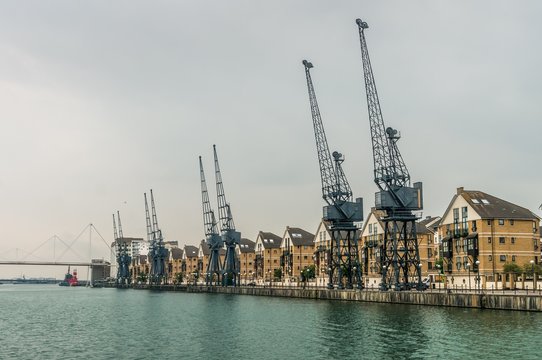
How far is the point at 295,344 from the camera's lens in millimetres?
54125

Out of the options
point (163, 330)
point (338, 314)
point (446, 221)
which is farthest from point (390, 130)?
point (163, 330)

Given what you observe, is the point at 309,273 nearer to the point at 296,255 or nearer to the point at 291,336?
the point at 296,255

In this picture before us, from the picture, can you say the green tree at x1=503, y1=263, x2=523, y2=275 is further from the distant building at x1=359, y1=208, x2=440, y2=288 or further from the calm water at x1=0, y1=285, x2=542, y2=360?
the distant building at x1=359, y1=208, x2=440, y2=288

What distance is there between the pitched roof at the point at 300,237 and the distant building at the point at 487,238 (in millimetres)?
76404

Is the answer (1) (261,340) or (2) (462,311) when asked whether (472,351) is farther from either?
(2) (462,311)

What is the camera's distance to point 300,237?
186 m

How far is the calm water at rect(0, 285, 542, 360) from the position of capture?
160 feet

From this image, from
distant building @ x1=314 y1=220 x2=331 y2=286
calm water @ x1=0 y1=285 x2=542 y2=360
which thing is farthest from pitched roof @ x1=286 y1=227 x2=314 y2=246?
calm water @ x1=0 y1=285 x2=542 y2=360

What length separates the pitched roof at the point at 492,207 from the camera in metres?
104

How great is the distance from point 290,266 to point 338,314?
340 feet

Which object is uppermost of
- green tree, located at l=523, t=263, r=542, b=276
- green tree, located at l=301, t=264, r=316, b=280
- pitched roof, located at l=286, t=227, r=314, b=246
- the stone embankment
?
pitched roof, located at l=286, t=227, r=314, b=246

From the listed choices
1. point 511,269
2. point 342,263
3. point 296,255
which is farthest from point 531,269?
point 296,255

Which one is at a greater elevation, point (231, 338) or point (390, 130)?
point (390, 130)

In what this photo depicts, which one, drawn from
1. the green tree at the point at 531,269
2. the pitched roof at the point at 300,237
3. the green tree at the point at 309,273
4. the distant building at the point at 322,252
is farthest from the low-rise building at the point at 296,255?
the green tree at the point at 531,269
